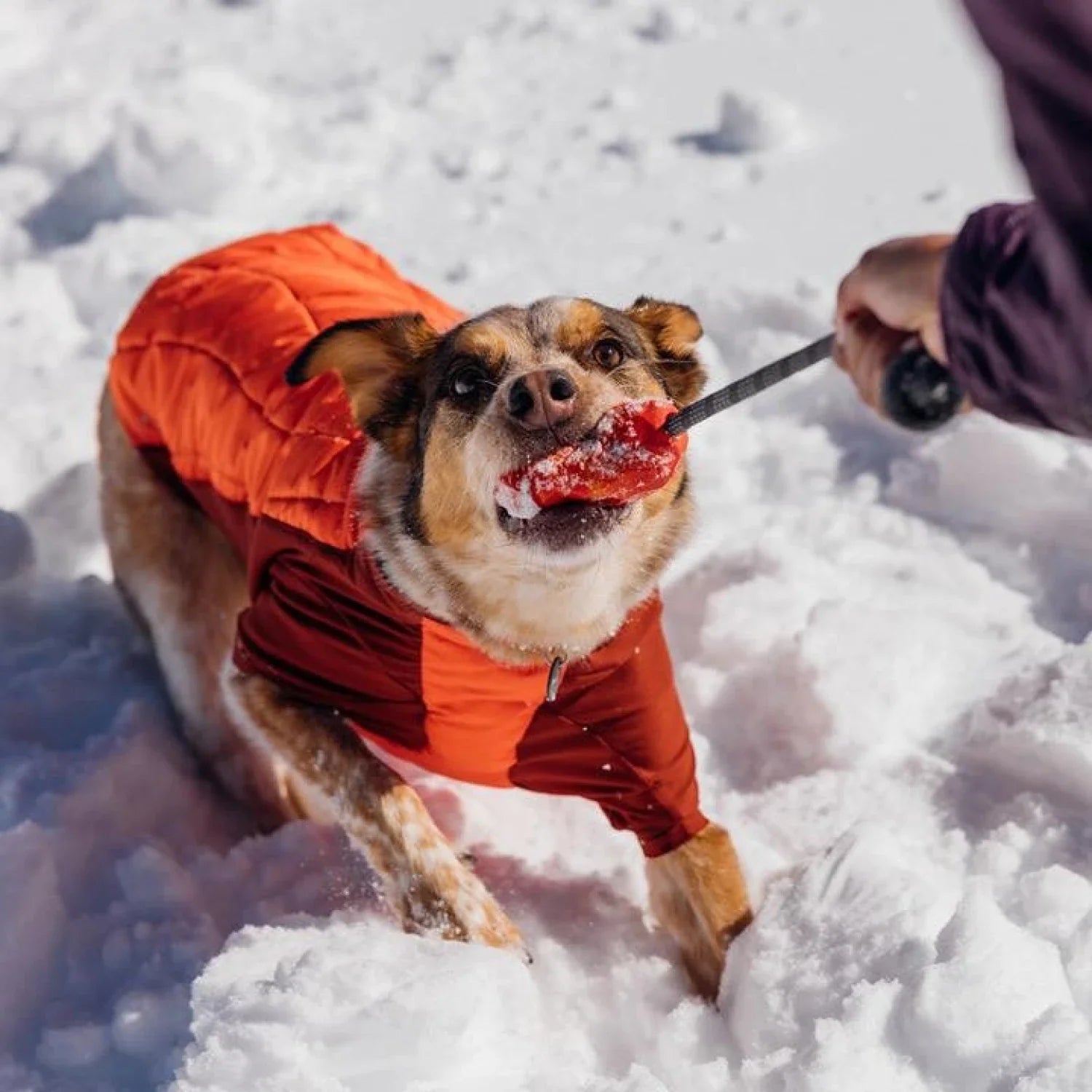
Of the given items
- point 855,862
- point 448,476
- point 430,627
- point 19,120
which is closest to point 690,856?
point 855,862

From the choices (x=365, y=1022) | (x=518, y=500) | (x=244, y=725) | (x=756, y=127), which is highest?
(x=518, y=500)

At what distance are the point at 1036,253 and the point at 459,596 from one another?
153cm

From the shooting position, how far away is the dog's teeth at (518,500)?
254 centimetres

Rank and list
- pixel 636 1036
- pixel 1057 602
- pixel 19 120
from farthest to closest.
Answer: pixel 19 120 → pixel 1057 602 → pixel 636 1036

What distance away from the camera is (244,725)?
329 centimetres

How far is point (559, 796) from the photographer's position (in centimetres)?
347

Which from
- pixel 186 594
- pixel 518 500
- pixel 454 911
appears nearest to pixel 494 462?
pixel 518 500

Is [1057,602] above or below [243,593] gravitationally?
below

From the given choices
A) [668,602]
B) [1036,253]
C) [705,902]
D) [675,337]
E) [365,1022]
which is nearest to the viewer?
[1036,253]

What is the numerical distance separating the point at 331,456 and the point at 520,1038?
1.29 m

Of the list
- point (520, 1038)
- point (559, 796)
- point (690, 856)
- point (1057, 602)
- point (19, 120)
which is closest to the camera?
point (520, 1038)

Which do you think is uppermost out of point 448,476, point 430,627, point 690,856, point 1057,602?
point 448,476

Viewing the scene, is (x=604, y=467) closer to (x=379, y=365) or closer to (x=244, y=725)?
(x=379, y=365)

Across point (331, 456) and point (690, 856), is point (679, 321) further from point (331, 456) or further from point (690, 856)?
point (690, 856)
